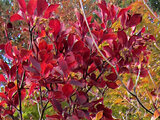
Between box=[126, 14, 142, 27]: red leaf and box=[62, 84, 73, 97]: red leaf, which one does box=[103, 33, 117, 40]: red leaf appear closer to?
box=[126, 14, 142, 27]: red leaf

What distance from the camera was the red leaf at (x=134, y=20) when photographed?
803 millimetres

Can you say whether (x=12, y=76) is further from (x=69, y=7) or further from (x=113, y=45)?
(x=69, y=7)

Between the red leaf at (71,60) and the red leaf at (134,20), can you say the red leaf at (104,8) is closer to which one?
the red leaf at (134,20)

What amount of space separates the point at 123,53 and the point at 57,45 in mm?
281

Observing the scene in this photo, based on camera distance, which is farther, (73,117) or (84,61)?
(84,61)

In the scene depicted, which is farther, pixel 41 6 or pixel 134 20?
pixel 134 20

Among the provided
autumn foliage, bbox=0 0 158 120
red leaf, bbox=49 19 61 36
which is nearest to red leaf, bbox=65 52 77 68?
autumn foliage, bbox=0 0 158 120

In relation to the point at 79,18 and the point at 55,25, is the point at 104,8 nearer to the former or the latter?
the point at 79,18

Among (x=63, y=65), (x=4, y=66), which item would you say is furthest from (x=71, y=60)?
(x=4, y=66)

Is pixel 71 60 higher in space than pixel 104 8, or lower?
lower

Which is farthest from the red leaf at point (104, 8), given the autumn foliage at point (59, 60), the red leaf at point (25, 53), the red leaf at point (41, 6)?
the red leaf at point (25, 53)

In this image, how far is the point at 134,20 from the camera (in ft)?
2.68

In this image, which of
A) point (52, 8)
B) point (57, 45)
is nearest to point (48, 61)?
point (57, 45)

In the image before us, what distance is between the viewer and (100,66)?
2.75 ft
